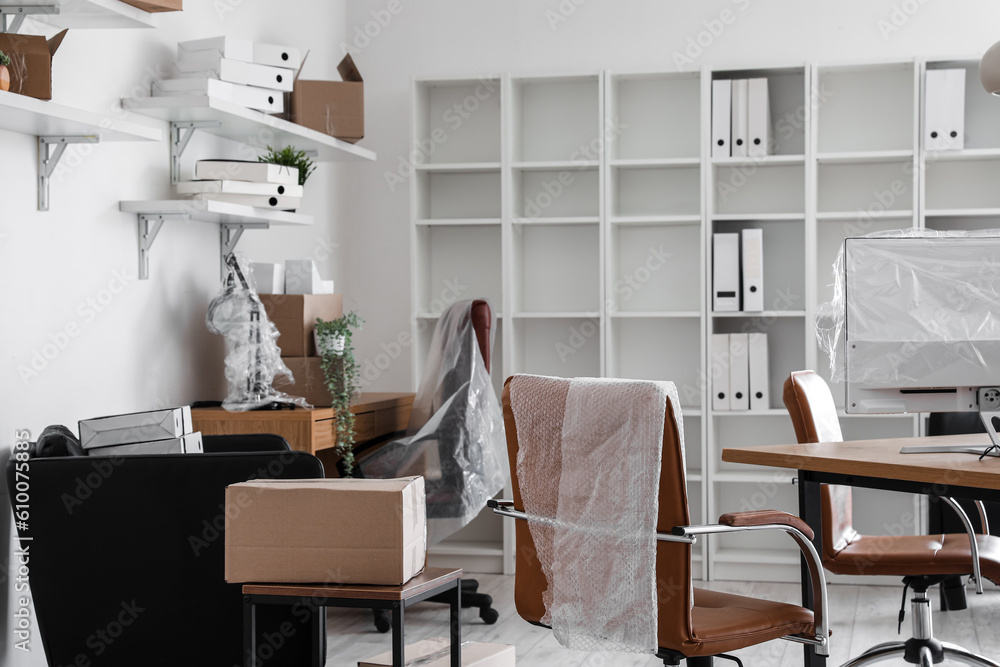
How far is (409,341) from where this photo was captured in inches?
184

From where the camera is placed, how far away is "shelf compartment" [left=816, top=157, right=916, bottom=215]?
4227 mm

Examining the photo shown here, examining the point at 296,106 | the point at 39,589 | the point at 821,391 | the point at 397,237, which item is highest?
the point at 296,106

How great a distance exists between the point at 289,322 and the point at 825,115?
8.19 ft

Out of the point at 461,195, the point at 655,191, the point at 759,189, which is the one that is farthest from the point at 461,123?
the point at 759,189

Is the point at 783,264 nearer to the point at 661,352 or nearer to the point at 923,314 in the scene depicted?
the point at 661,352

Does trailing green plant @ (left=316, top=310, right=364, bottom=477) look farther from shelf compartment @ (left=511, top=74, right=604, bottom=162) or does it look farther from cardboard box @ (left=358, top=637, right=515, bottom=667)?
shelf compartment @ (left=511, top=74, right=604, bottom=162)

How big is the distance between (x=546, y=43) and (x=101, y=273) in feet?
8.05

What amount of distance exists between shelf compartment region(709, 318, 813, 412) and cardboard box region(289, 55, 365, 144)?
1.84 m

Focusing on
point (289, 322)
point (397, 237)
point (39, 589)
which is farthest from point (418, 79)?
point (39, 589)

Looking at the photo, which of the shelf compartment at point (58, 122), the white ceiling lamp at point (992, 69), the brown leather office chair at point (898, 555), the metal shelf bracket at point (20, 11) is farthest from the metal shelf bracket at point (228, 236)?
the white ceiling lamp at point (992, 69)

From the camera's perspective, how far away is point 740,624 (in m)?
2.01

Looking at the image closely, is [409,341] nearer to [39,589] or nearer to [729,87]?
[729,87]

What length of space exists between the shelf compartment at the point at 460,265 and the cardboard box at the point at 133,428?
6.71ft

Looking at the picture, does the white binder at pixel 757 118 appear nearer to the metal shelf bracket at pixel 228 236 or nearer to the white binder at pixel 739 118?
the white binder at pixel 739 118
